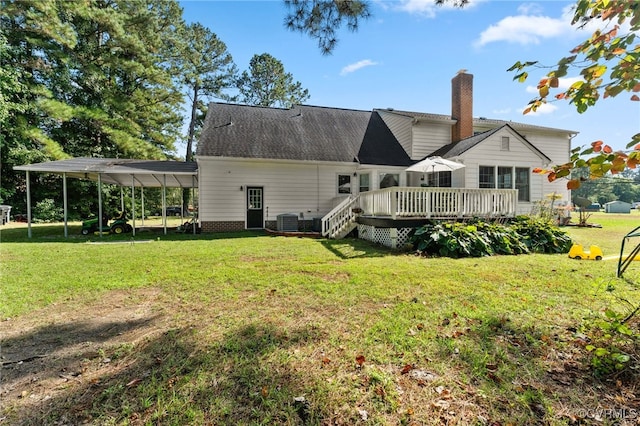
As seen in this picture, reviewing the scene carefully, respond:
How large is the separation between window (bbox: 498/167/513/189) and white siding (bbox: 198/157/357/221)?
6.36m

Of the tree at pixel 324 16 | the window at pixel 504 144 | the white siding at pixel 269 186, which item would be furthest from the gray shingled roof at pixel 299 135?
the tree at pixel 324 16

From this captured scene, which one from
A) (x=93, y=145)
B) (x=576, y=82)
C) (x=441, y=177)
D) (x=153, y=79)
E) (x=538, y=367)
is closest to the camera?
(x=576, y=82)

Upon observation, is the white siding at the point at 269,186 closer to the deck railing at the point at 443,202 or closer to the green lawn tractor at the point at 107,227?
the green lawn tractor at the point at 107,227

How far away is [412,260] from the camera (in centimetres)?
704

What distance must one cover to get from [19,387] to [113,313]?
1500 mm

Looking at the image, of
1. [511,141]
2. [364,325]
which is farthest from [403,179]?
[364,325]

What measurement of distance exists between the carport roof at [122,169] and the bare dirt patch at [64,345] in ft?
29.1

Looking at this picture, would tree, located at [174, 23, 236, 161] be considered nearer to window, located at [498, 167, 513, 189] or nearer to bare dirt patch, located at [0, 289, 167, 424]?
window, located at [498, 167, 513, 189]

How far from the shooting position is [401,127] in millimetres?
15867

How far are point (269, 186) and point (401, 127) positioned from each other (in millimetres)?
7875

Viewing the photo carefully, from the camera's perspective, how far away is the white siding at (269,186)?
511 inches

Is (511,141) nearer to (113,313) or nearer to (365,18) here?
(365,18)

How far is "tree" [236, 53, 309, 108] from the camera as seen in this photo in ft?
104

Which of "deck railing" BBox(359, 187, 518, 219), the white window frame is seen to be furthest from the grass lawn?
the white window frame
